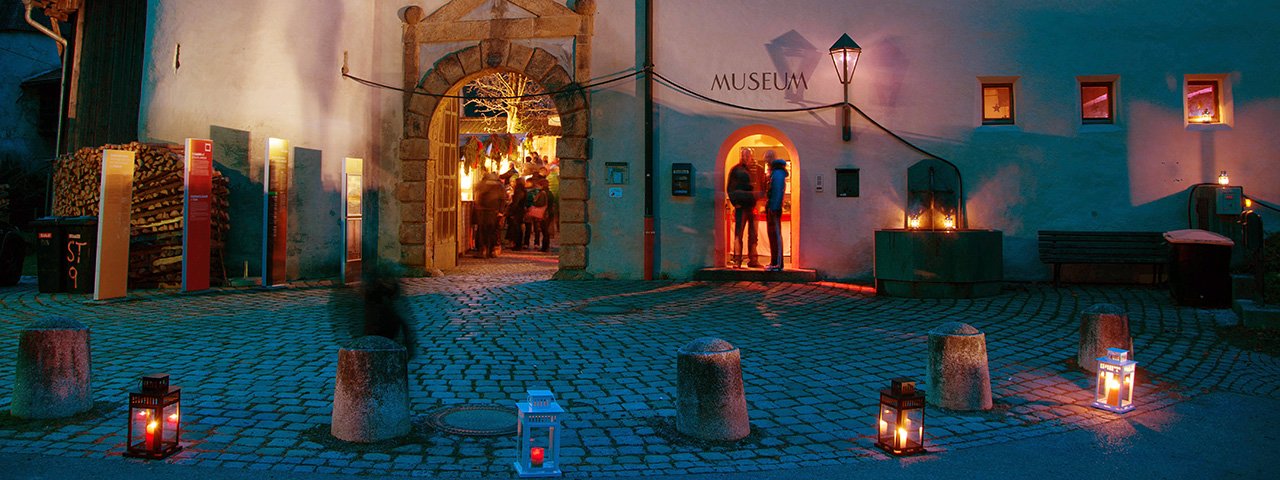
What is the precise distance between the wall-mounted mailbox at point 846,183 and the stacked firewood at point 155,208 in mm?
9528

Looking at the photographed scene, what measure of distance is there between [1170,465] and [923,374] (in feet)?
7.27

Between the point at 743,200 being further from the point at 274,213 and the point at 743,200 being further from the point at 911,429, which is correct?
the point at 911,429

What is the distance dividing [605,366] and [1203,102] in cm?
1113

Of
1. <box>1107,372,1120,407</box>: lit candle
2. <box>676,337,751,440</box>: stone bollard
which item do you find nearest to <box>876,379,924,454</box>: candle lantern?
<box>676,337,751,440</box>: stone bollard

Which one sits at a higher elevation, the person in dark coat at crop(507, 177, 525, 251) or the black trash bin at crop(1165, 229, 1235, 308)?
the person in dark coat at crop(507, 177, 525, 251)

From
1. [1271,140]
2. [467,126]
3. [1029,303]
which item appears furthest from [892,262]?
[467,126]

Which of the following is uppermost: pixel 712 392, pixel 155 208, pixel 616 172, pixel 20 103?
pixel 20 103

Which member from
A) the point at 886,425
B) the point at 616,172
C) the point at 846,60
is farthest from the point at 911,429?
the point at 616,172

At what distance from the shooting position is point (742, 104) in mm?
13250

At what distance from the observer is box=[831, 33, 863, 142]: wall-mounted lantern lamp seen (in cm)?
1247

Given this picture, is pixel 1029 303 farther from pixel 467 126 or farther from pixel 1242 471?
pixel 467 126

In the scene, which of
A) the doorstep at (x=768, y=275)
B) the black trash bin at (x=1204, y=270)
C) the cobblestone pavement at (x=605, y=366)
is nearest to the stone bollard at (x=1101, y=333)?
the cobblestone pavement at (x=605, y=366)

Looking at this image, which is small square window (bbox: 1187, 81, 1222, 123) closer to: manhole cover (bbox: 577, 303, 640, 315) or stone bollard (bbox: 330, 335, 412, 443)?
manhole cover (bbox: 577, 303, 640, 315)

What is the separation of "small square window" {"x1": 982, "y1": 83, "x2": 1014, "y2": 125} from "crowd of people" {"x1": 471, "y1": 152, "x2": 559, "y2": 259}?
31.7 feet
